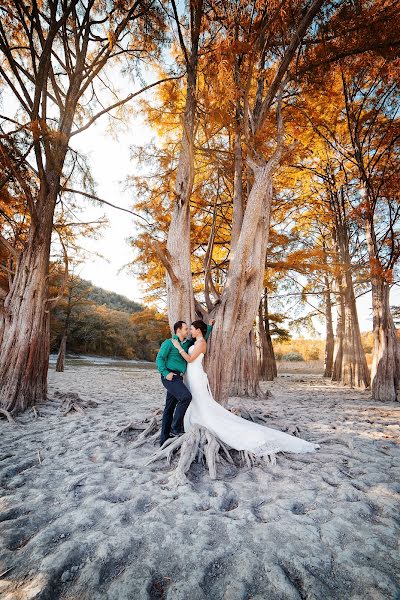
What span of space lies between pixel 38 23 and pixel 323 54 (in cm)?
616

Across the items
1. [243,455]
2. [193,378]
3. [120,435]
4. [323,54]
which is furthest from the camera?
[323,54]

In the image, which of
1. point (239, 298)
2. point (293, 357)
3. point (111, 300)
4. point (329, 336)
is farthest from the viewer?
point (111, 300)

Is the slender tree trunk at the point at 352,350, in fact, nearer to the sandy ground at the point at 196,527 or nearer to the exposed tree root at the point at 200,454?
the sandy ground at the point at 196,527

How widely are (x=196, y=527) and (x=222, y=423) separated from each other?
5.39ft

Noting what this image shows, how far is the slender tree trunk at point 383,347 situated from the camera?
7.98 metres

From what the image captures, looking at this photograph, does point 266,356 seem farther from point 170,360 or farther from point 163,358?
point 163,358

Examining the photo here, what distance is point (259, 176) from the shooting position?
470 cm

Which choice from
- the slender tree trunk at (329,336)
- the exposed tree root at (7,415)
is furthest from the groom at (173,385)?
the slender tree trunk at (329,336)

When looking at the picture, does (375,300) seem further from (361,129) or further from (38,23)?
(38,23)

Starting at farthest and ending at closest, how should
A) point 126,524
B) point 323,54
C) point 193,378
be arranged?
point 323,54 < point 193,378 < point 126,524

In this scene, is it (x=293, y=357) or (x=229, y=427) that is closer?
(x=229, y=427)

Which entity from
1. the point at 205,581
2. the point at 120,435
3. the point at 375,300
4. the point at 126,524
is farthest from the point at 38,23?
the point at 375,300

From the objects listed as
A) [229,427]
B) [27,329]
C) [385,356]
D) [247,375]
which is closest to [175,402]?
[229,427]

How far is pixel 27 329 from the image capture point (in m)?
5.92
